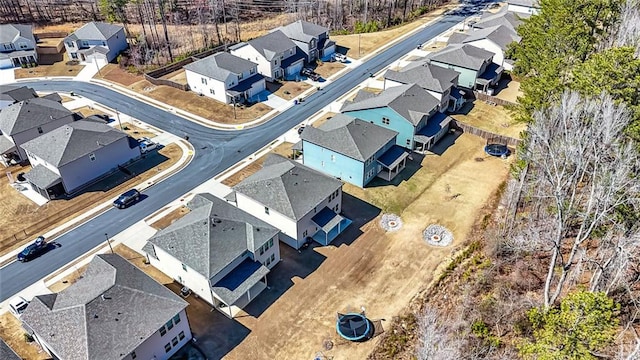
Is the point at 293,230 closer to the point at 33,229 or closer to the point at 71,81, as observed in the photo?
the point at 33,229

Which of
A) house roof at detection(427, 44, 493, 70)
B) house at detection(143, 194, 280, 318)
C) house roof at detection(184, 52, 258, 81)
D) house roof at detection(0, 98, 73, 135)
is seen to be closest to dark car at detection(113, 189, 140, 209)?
house at detection(143, 194, 280, 318)

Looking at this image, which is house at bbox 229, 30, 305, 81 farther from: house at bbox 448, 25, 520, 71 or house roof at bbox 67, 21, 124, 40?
house at bbox 448, 25, 520, 71

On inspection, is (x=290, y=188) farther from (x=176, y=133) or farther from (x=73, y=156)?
(x=176, y=133)

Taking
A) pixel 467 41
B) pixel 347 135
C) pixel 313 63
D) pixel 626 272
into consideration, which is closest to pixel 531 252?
pixel 626 272

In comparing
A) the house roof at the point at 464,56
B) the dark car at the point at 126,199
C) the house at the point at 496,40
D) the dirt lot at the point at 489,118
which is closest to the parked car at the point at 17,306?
the dark car at the point at 126,199

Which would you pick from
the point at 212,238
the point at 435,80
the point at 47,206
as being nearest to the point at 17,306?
the point at 47,206

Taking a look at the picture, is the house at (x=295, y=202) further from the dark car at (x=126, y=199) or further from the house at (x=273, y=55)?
the house at (x=273, y=55)
